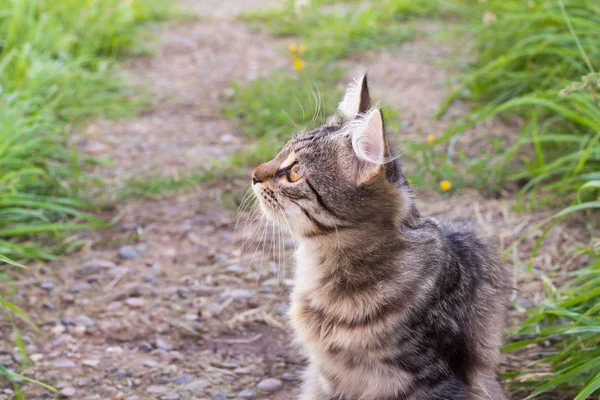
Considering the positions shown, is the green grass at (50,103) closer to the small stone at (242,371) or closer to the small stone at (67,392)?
the small stone at (67,392)

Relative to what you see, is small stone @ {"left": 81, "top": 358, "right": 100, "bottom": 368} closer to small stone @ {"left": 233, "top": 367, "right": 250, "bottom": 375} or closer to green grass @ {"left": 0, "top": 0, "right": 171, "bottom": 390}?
green grass @ {"left": 0, "top": 0, "right": 171, "bottom": 390}

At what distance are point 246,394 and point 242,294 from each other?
2.37 feet

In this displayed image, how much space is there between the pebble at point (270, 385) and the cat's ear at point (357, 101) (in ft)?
3.75

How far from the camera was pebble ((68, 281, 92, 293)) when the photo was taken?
362 cm

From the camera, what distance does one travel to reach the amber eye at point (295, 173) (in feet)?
8.99

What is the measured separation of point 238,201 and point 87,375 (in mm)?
1596

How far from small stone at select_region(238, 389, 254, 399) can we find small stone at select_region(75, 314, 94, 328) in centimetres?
82

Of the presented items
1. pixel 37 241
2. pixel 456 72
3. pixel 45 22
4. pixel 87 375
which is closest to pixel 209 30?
pixel 45 22

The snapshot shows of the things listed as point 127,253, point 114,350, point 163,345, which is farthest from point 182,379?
point 127,253

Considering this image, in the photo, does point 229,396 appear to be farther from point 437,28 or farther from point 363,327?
point 437,28

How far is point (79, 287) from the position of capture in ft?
11.9

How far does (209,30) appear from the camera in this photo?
7.28m

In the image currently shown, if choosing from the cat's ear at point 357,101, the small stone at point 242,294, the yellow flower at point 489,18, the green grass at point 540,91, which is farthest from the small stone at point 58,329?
the yellow flower at point 489,18

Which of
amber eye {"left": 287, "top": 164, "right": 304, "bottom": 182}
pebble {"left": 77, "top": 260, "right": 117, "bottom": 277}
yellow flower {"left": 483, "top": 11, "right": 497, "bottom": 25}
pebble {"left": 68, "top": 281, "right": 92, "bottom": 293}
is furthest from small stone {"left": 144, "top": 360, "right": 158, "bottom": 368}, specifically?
yellow flower {"left": 483, "top": 11, "right": 497, "bottom": 25}
